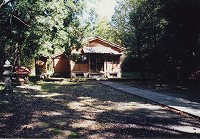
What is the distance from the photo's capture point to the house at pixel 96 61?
34.0 metres

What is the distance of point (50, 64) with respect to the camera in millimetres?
40219

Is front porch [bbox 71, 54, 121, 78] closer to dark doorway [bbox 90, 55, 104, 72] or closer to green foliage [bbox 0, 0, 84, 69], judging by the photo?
dark doorway [bbox 90, 55, 104, 72]

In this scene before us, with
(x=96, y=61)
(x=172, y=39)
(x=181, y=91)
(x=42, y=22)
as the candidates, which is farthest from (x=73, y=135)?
(x=96, y=61)

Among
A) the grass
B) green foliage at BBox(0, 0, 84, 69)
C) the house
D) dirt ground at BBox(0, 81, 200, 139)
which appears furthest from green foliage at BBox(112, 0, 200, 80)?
the grass

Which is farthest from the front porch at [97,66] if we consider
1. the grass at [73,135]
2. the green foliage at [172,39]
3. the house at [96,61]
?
the grass at [73,135]

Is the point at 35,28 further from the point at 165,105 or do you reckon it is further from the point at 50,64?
the point at 50,64

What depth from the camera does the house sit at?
3400cm

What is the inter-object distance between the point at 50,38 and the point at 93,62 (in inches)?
659

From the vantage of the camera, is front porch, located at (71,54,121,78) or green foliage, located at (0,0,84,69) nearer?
green foliage, located at (0,0,84,69)

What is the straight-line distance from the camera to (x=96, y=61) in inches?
1399

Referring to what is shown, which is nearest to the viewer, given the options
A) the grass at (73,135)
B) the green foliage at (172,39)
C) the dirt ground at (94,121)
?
the grass at (73,135)

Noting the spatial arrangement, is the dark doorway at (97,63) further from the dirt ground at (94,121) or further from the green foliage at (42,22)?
the dirt ground at (94,121)

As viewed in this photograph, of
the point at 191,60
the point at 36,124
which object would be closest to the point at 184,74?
the point at 191,60

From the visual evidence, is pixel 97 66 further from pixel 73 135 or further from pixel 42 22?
pixel 73 135
